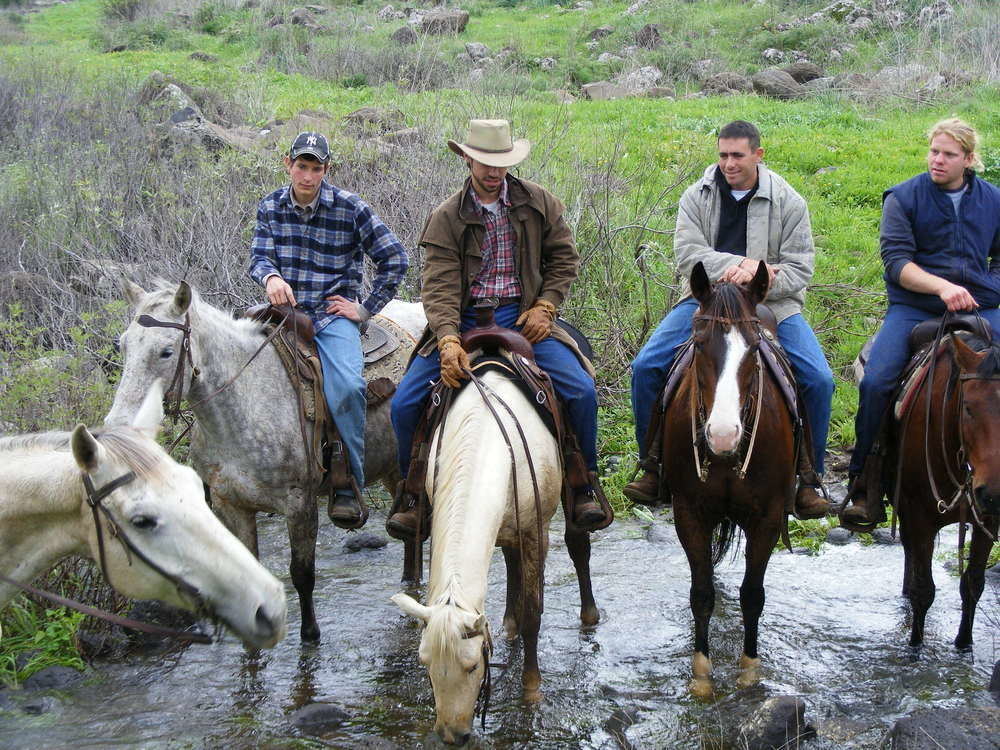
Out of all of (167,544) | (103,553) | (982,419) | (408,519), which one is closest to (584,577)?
(408,519)

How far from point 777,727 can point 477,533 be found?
5.36 ft

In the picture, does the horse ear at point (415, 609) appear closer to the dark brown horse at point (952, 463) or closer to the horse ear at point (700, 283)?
the horse ear at point (700, 283)

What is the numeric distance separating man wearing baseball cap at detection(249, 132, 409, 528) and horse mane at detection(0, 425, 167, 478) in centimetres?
214

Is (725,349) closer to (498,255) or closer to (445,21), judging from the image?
(498,255)

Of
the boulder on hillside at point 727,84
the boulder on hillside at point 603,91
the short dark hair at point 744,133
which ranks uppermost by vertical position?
the boulder on hillside at point 727,84

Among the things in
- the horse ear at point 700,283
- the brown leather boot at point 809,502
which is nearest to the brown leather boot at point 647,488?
the brown leather boot at point 809,502

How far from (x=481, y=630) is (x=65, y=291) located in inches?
240

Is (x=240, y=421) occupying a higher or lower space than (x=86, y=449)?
lower

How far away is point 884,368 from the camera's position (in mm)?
5129

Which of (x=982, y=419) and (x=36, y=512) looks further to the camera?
(x=982, y=419)

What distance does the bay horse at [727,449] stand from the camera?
4.20 meters

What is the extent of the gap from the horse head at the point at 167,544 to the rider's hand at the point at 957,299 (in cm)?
377

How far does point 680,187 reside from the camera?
12.3 m

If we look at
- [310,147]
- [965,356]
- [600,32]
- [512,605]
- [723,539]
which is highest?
[600,32]
